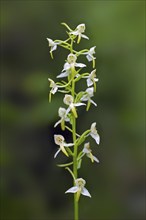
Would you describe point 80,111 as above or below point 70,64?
below

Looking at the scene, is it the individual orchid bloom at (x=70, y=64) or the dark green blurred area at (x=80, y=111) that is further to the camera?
the dark green blurred area at (x=80, y=111)

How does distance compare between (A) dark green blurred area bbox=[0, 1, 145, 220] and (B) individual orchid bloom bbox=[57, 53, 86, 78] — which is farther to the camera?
(A) dark green blurred area bbox=[0, 1, 145, 220]

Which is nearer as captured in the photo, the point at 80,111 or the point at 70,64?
the point at 70,64
